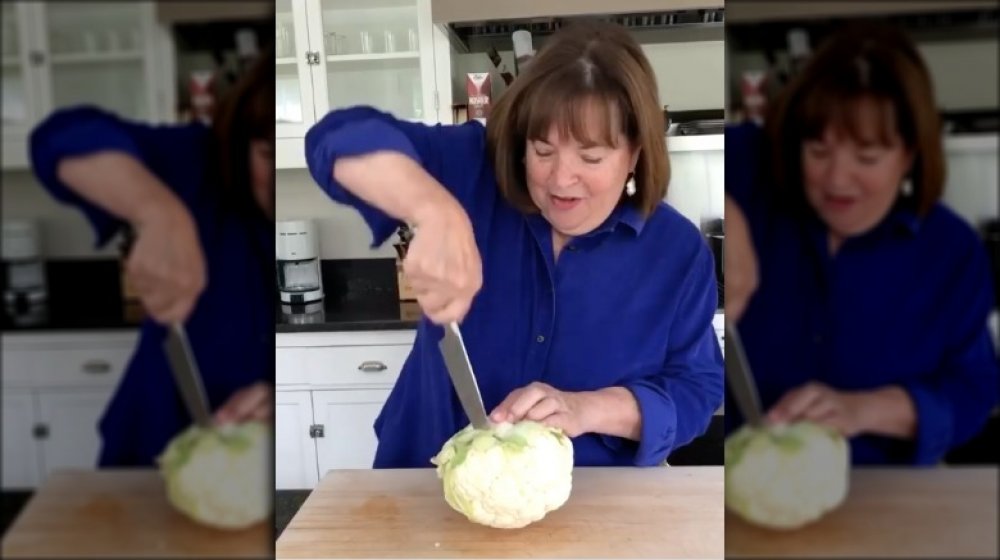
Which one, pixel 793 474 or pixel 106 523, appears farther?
pixel 106 523

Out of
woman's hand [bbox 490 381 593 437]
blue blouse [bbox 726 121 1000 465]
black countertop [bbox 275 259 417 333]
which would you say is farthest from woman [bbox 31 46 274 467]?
blue blouse [bbox 726 121 1000 465]

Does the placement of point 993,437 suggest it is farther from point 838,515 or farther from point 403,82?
point 403,82

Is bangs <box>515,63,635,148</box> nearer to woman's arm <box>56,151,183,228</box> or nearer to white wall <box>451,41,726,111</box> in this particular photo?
white wall <box>451,41,726,111</box>

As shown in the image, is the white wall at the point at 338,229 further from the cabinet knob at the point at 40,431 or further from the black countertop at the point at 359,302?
the cabinet knob at the point at 40,431

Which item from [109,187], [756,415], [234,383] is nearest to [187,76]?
[109,187]

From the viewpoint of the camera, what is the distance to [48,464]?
393mm

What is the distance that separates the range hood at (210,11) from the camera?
421 millimetres

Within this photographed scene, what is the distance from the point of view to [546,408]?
722 mm

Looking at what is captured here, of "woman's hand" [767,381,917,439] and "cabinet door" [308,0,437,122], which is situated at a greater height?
"cabinet door" [308,0,437,122]

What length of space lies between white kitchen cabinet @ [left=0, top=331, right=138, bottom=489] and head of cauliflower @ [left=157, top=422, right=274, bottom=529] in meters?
0.07

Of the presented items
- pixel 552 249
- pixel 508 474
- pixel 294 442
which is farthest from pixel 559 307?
pixel 294 442

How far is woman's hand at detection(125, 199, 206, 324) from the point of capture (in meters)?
0.42

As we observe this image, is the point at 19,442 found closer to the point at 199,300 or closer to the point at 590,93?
the point at 199,300

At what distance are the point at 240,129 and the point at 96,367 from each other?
0.22 meters
